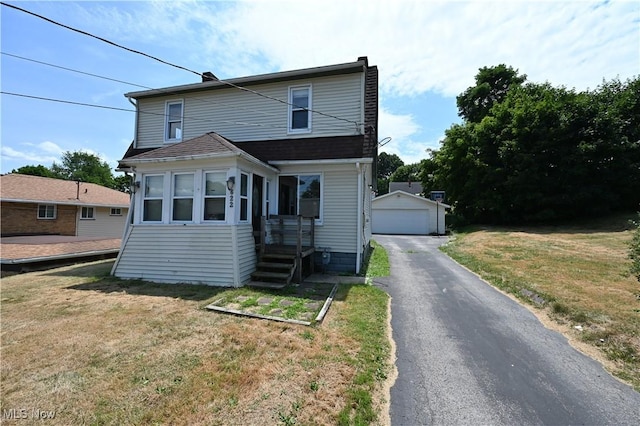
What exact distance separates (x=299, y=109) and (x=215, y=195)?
4.23 metres

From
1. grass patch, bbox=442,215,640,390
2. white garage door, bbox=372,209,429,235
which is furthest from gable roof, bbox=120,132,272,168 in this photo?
white garage door, bbox=372,209,429,235

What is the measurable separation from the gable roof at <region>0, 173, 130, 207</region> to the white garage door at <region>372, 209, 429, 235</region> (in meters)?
19.6

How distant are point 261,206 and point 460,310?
611 cm

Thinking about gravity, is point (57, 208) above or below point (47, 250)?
above

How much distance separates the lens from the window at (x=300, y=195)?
8.73m

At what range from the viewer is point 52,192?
51.1 feet

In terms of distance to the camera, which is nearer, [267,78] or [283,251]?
[283,251]

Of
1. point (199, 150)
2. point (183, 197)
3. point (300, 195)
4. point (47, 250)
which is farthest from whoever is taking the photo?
point (47, 250)

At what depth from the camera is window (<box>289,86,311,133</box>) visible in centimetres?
940

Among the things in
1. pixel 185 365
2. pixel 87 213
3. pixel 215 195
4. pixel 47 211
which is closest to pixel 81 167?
pixel 87 213

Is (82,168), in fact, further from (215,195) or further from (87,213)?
(215,195)

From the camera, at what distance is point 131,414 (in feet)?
8.43

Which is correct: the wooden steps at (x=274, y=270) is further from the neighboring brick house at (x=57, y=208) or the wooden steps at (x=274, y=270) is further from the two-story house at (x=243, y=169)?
the neighboring brick house at (x=57, y=208)

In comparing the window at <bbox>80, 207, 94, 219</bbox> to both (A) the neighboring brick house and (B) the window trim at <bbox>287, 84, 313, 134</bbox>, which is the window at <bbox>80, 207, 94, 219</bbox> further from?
(B) the window trim at <bbox>287, 84, 313, 134</bbox>
